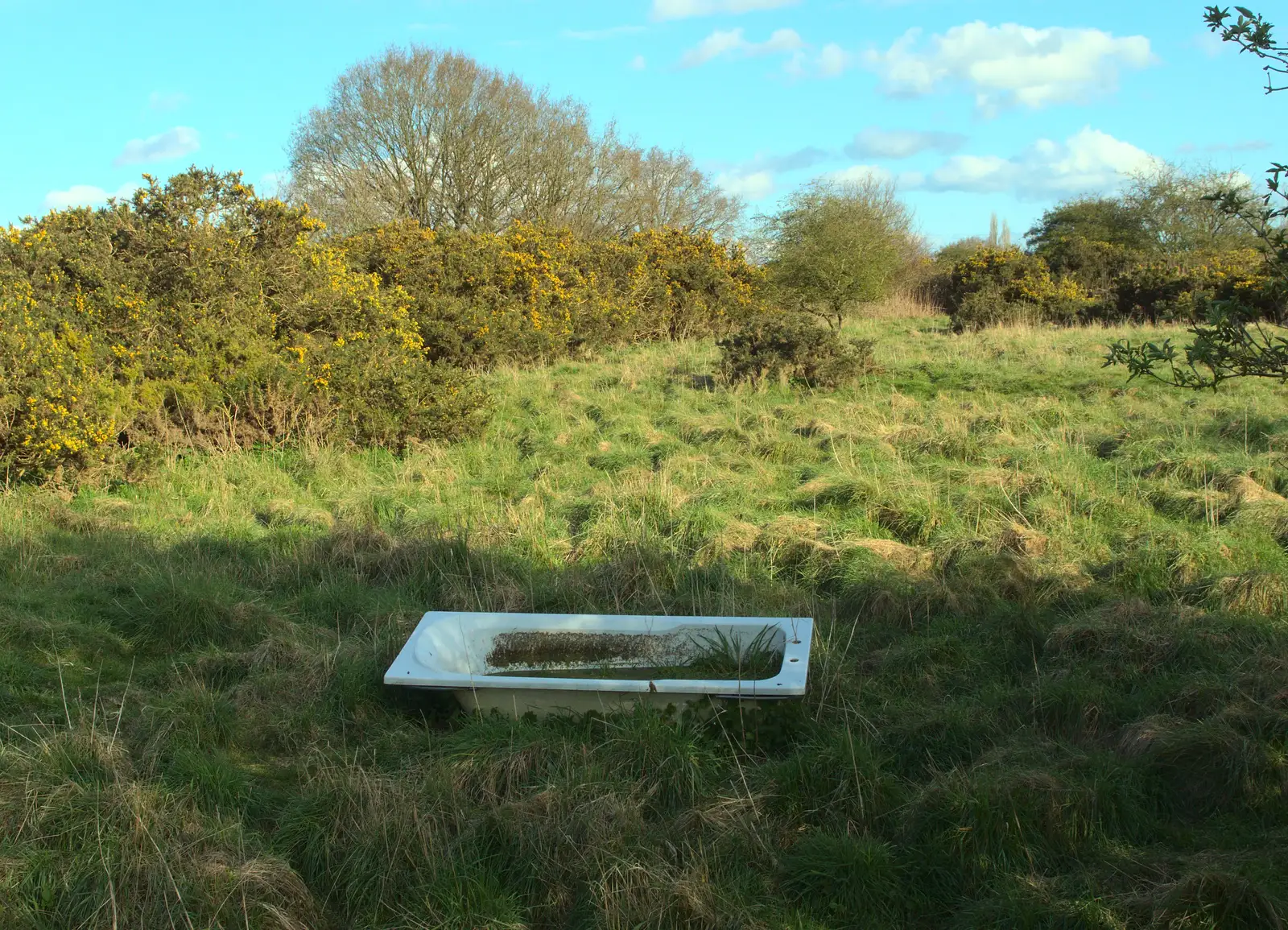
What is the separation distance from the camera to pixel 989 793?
3545 mm

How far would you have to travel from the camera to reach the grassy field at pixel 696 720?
3.29 m

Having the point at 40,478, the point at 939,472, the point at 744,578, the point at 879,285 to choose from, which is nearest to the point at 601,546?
the point at 744,578

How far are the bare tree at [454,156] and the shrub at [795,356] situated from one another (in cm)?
1628

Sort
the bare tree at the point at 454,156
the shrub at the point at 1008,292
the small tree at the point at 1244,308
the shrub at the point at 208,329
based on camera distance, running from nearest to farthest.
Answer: the small tree at the point at 1244,308
the shrub at the point at 208,329
the shrub at the point at 1008,292
the bare tree at the point at 454,156

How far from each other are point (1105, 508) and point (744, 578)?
7.92 ft

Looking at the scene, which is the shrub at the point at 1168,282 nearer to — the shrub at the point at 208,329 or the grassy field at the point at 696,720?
→ the grassy field at the point at 696,720

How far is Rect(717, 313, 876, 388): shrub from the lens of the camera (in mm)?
11789

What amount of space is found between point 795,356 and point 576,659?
24.5ft

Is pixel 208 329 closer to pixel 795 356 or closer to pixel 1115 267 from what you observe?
pixel 795 356

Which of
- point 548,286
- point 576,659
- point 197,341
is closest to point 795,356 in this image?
point 548,286

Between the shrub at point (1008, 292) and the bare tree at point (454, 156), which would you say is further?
the bare tree at point (454, 156)

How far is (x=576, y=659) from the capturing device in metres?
5.07

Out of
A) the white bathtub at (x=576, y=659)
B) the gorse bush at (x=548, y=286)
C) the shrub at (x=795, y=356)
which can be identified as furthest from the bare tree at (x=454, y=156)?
the white bathtub at (x=576, y=659)

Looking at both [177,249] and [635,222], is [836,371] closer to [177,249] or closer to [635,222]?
[177,249]
